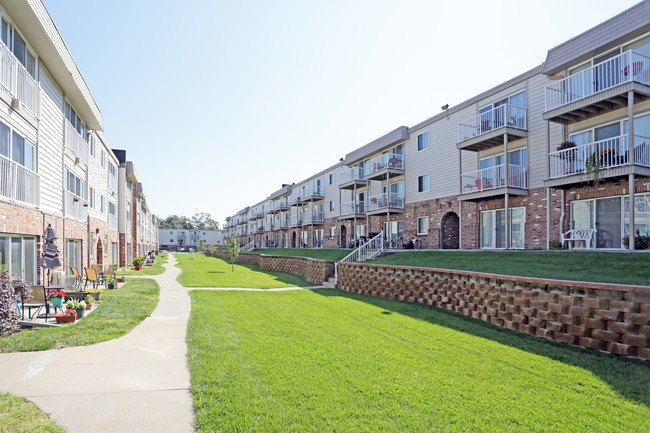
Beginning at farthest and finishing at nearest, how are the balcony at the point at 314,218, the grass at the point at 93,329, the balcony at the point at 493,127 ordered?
the balcony at the point at 314,218, the balcony at the point at 493,127, the grass at the point at 93,329

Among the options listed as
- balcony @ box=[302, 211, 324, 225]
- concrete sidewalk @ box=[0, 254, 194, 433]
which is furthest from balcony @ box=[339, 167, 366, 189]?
concrete sidewalk @ box=[0, 254, 194, 433]

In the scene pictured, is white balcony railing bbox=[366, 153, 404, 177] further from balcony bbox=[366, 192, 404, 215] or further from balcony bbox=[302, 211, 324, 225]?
balcony bbox=[302, 211, 324, 225]

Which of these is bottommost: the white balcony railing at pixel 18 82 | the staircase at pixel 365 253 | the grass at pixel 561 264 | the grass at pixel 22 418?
the grass at pixel 22 418

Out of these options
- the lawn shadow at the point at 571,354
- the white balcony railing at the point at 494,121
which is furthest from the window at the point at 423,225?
the lawn shadow at the point at 571,354

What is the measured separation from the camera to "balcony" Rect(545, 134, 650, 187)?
12.5 m

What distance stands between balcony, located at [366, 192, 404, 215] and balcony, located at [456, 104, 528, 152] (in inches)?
253

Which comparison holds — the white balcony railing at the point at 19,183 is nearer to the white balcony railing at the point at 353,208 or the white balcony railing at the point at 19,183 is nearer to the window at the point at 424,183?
the window at the point at 424,183

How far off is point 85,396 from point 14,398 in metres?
0.69

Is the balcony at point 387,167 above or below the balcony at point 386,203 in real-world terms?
above

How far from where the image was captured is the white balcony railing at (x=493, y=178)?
1719 cm

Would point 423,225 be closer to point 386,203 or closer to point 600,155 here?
point 386,203

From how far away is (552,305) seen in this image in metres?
7.50

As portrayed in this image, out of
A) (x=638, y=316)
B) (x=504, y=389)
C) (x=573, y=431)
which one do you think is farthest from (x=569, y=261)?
(x=573, y=431)

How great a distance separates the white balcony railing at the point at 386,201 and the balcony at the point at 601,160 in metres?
11.0
